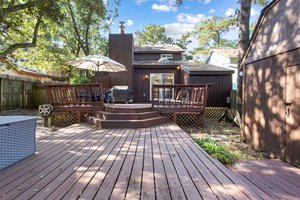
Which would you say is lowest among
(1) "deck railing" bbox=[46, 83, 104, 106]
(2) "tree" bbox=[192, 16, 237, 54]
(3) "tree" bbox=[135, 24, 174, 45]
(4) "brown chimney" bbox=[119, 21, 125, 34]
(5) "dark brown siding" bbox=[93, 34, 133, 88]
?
(1) "deck railing" bbox=[46, 83, 104, 106]

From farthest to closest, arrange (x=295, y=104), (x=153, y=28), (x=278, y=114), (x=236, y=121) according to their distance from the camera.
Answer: (x=153, y=28), (x=236, y=121), (x=278, y=114), (x=295, y=104)

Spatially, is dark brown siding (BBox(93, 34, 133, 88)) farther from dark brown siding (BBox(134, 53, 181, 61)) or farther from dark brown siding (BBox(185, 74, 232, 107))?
dark brown siding (BBox(185, 74, 232, 107))

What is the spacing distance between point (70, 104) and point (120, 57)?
6.47 m

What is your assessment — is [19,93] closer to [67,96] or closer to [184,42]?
[67,96]

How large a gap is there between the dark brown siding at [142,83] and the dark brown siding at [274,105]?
21.9 feet

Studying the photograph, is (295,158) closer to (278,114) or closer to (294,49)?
(278,114)

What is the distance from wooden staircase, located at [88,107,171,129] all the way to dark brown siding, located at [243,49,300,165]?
107 inches

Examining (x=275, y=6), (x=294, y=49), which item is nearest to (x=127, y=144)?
(x=294, y=49)

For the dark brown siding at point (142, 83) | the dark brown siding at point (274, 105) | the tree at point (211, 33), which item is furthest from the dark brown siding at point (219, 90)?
the tree at point (211, 33)

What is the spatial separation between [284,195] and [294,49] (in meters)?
2.91

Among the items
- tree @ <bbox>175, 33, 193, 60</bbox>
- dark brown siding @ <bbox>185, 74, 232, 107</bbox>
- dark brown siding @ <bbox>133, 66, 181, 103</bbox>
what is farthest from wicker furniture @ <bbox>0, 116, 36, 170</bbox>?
tree @ <bbox>175, 33, 193, 60</bbox>

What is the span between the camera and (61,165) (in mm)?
2801

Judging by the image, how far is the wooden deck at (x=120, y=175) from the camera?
1.98 metres

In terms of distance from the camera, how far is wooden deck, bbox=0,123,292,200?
1984 mm
